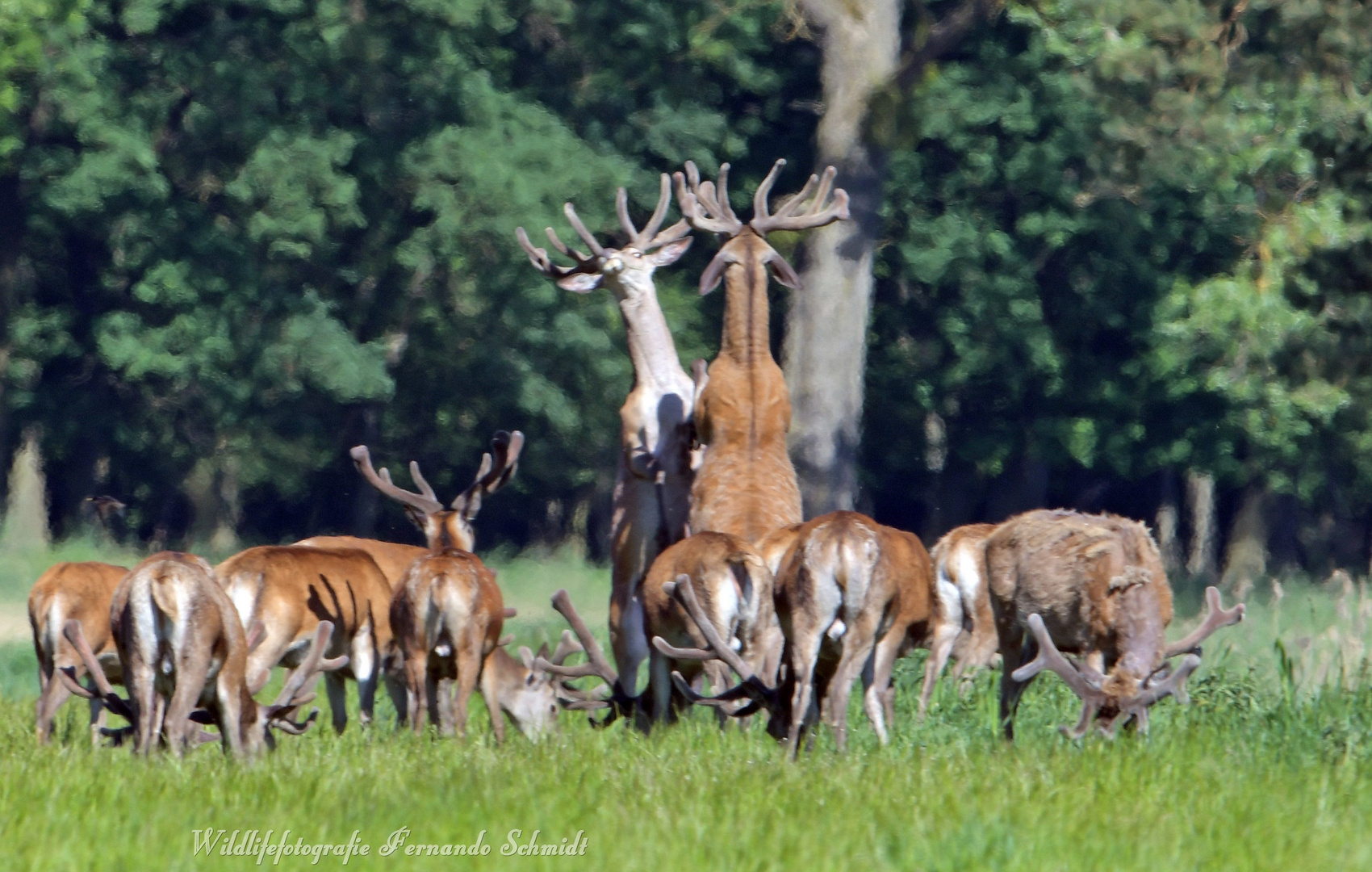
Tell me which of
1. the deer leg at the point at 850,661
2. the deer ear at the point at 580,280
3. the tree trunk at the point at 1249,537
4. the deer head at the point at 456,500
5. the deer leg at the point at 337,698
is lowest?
the tree trunk at the point at 1249,537

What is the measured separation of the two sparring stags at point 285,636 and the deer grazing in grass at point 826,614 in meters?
1.40

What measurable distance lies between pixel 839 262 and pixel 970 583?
318 inches

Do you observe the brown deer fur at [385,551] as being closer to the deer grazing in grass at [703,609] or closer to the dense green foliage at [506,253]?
the deer grazing in grass at [703,609]

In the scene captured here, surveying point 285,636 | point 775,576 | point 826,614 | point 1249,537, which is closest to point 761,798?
point 826,614

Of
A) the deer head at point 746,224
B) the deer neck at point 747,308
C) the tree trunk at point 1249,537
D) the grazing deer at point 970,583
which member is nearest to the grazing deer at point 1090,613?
the grazing deer at point 970,583

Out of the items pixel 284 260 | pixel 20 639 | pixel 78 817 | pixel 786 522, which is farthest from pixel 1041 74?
pixel 78 817

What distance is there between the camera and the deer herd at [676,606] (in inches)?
332

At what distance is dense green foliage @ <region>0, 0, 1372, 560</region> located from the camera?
2661 centimetres

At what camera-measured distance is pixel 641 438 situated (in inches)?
450

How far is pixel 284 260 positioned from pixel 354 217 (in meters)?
2.43

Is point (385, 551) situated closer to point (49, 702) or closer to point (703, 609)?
point (49, 702)

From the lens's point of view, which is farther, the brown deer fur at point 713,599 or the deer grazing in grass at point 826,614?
the brown deer fur at point 713,599

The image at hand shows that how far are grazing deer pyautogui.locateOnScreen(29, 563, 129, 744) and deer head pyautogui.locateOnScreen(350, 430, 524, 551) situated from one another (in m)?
1.71

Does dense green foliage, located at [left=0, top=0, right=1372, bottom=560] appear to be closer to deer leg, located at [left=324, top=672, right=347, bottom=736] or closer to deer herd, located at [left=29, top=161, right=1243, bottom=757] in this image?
deer herd, located at [left=29, top=161, right=1243, bottom=757]
